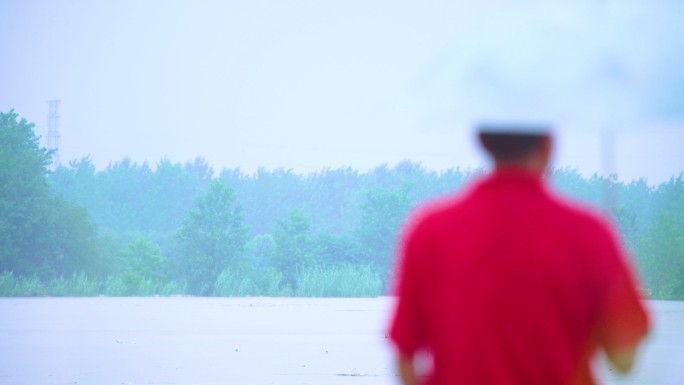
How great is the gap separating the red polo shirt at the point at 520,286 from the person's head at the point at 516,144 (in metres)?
0.06

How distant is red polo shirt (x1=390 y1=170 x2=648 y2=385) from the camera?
262 cm

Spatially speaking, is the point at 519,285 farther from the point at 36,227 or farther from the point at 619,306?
the point at 36,227

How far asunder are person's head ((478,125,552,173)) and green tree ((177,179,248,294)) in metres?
69.7

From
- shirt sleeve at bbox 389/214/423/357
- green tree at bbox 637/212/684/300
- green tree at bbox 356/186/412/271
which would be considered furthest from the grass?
shirt sleeve at bbox 389/214/423/357

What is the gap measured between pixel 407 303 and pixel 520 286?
28 centimetres

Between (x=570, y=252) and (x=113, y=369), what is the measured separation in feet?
37.1

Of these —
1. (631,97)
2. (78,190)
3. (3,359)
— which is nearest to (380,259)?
(78,190)

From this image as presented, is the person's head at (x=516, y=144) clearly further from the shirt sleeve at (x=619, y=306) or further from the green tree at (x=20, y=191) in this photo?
the green tree at (x=20, y=191)

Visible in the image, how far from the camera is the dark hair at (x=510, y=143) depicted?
2.79 metres

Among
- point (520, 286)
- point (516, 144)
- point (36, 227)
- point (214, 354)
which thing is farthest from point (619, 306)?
point (36, 227)

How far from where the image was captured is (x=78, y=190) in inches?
3561

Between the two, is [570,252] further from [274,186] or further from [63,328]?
[274,186]

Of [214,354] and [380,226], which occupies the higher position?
[214,354]

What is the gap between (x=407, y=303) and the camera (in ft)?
9.20
